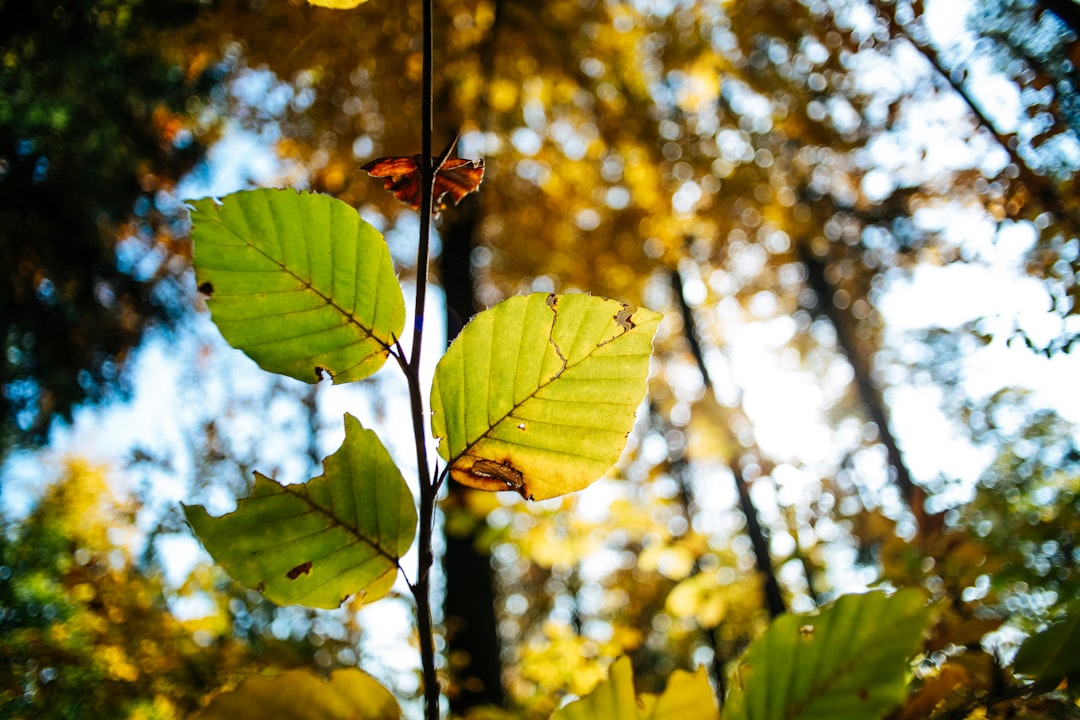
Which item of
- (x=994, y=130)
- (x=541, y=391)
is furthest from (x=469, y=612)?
(x=541, y=391)

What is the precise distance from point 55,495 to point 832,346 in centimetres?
876

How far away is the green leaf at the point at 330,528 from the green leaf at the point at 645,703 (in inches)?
4.5

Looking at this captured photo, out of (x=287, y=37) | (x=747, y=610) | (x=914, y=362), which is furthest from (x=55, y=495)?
(x=914, y=362)

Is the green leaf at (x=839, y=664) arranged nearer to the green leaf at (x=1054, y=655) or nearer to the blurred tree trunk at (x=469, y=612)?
the green leaf at (x=1054, y=655)

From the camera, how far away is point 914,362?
8.20 metres

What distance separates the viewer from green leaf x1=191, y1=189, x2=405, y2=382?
301 millimetres

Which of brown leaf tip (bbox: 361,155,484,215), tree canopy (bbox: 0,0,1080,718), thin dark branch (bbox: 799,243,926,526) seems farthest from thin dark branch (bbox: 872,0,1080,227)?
thin dark branch (bbox: 799,243,926,526)

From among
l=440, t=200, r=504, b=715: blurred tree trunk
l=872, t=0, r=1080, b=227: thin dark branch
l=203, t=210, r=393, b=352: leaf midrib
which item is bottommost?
l=440, t=200, r=504, b=715: blurred tree trunk

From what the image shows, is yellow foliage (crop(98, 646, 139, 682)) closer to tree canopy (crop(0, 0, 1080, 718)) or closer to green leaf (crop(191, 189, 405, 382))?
tree canopy (crop(0, 0, 1080, 718))

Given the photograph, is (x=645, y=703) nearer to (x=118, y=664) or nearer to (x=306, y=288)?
(x=306, y=288)

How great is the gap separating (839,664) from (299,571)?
25 cm

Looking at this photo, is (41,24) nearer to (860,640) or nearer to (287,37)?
(287,37)

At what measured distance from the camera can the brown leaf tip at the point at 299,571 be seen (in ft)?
0.94

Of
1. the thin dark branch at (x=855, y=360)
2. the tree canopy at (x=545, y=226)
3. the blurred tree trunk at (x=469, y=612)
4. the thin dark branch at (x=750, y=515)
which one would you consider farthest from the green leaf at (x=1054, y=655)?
the thin dark branch at (x=855, y=360)
